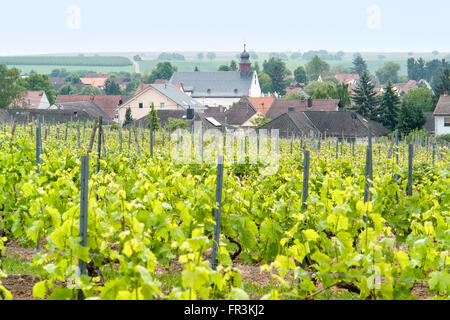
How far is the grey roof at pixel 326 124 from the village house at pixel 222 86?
157 feet

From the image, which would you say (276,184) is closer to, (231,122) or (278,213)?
(278,213)

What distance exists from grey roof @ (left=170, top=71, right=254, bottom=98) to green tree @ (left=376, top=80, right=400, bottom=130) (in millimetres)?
45129

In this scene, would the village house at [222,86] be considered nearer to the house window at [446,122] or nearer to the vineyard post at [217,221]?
the house window at [446,122]

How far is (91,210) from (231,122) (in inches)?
2216

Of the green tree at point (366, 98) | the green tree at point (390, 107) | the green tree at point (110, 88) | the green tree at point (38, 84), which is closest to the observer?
the green tree at point (390, 107)

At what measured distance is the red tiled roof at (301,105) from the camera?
59.1 metres

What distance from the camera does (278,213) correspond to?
6344 mm

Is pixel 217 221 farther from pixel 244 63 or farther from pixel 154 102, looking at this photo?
pixel 244 63

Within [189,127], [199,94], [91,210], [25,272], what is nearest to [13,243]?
[25,272]

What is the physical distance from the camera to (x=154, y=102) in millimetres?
64312

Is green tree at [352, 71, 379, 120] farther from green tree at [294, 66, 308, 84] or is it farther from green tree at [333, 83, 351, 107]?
green tree at [294, 66, 308, 84]

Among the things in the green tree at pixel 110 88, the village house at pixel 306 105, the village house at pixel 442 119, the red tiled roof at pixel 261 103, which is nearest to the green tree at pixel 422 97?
the village house at pixel 306 105
